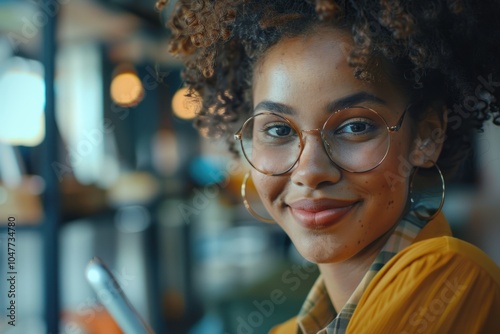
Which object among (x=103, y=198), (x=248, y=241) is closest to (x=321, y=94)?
(x=103, y=198)

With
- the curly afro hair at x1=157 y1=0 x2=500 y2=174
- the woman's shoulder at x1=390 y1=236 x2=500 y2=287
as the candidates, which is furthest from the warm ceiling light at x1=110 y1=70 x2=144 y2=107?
the woman's shoulder at x1=390 y1=236 x2=500 y2=287

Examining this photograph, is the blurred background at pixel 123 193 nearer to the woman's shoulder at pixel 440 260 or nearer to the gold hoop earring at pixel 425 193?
the gold hoop earring at pixel 425 193

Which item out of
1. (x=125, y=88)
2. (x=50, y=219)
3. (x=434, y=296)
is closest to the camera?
(x=434, y=296)

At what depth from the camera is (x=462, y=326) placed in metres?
0.68

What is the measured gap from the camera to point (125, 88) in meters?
2.60

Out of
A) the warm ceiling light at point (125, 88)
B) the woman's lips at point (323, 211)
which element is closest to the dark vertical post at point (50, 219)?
the warm ceiling light at point (125, 88)

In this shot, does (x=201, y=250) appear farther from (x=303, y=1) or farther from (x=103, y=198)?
(x=303, y=1)

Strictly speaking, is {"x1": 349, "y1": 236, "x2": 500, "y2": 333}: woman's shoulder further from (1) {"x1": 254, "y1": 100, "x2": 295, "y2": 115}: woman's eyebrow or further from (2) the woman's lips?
(1) {"x1": 254, "y1": 100, "x2": 295, "y2": 115}: woman's eyebrow

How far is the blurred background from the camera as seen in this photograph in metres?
1.71

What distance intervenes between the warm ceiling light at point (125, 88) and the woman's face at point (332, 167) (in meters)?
1.92

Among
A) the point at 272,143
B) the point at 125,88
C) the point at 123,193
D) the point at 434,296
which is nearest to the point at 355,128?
the point at 272,143

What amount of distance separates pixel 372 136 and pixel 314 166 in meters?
0.09

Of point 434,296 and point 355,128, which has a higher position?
point 355,128

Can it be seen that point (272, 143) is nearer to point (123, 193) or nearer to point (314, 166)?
point (314, 166)
